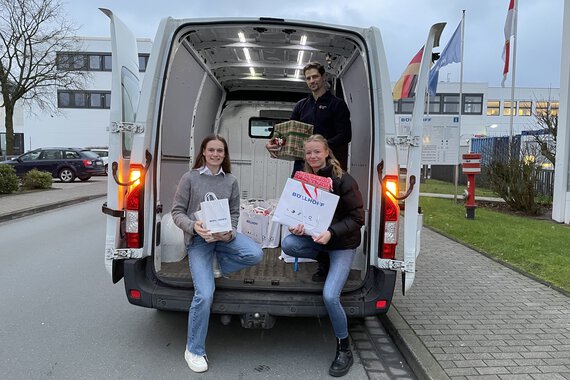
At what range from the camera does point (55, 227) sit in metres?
9.97

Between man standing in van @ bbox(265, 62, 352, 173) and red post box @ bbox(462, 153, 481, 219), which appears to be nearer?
man standing in van @ bbox(265, 62, 352, 173)

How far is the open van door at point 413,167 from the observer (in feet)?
11.0

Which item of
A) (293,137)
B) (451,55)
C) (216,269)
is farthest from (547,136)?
(216,269)

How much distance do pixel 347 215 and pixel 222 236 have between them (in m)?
0.96

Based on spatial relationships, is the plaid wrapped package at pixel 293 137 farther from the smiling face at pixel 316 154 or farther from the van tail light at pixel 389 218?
the van tail light at pixel 389 218

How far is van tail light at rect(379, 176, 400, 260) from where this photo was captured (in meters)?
3.43

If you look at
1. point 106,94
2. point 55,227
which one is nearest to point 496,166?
point 55,227

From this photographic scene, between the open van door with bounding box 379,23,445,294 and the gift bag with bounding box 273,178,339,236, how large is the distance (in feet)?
1.60

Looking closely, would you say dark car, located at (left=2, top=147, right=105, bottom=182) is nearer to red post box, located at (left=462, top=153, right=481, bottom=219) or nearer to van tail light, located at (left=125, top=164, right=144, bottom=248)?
red post box, located at (left=462, top=153, right=481, bottom=219)

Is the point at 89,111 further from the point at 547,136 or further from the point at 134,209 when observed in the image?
the point at 134,209

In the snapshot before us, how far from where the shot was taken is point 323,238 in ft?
11.3

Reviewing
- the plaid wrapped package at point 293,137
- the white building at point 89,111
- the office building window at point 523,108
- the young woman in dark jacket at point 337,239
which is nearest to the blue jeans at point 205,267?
the young woman in dark jacket at point 337,239

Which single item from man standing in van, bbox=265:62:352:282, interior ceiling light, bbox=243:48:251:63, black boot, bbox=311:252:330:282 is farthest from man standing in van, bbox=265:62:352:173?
black boot, bbox=311:252:330:282

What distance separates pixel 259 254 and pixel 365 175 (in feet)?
4.72
